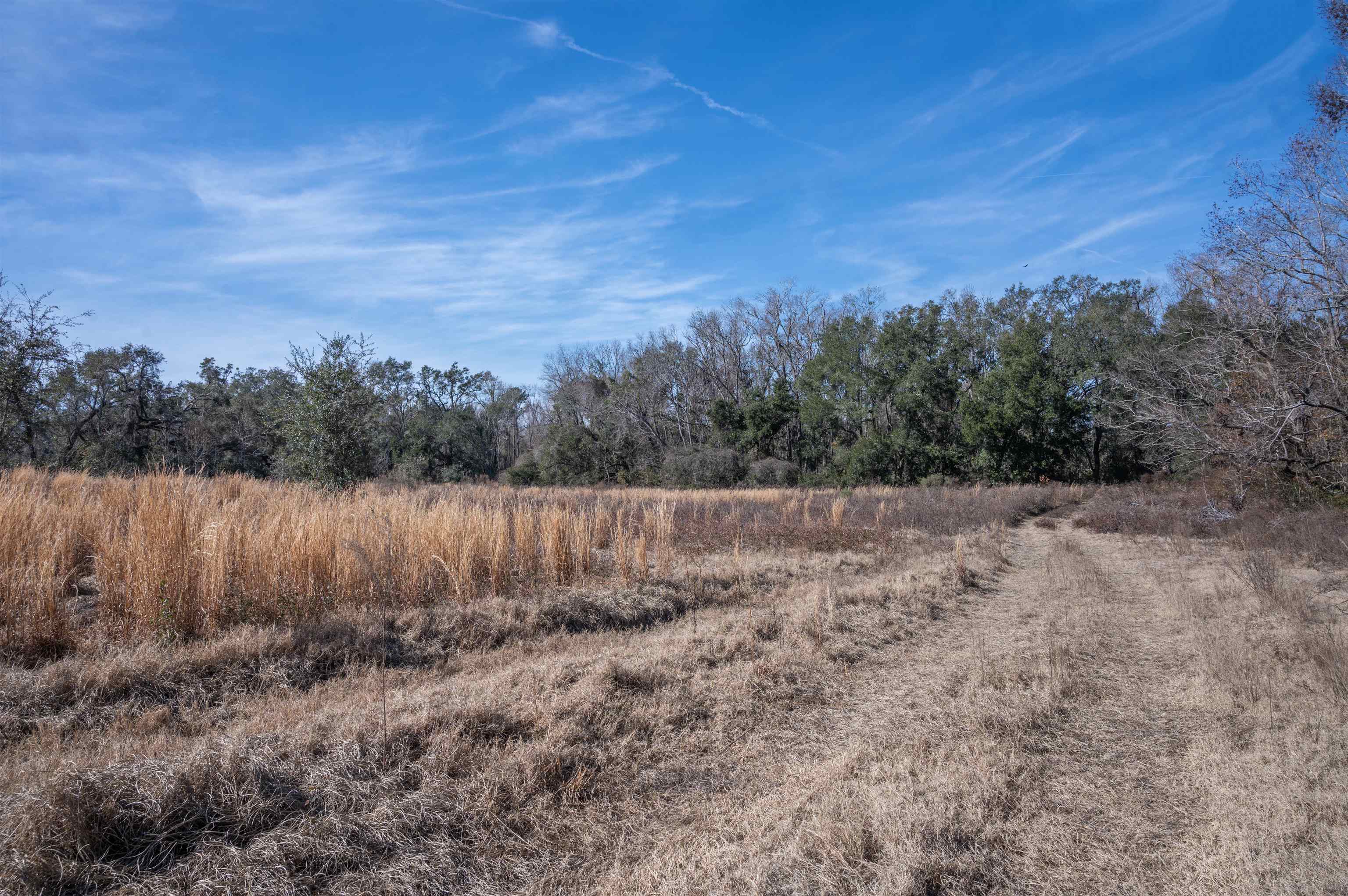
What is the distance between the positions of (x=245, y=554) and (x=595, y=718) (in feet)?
13.5

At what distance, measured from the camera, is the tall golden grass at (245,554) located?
18.3 feet

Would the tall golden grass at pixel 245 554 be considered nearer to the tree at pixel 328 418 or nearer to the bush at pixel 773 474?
the tree at pixel 328 418

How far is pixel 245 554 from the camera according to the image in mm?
6371

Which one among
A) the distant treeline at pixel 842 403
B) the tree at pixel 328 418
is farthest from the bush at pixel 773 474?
the tree at pixel 328 418

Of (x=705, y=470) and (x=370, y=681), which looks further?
(x=705, y=470)

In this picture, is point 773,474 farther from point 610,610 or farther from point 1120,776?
point 1120,776

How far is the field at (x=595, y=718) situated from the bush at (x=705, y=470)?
31.8m

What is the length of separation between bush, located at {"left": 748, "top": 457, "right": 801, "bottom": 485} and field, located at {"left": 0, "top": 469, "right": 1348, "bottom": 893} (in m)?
31.7

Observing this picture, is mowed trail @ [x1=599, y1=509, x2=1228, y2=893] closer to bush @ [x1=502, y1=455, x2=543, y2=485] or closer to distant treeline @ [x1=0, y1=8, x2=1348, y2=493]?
distant treeline @ [x1=0, y1=8, x2=1348, y2=493]

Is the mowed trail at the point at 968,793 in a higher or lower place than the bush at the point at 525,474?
lower

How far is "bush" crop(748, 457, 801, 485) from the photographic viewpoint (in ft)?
137

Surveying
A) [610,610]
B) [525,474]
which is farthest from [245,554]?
[525,474]

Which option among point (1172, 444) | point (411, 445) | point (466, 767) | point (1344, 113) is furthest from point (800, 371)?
point (466, 767)

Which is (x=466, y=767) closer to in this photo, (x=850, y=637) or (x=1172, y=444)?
(x=850, y=637)
